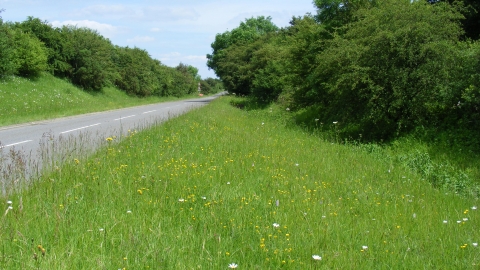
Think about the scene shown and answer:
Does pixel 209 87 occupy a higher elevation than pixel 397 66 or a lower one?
lower

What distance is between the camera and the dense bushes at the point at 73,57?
109 feet

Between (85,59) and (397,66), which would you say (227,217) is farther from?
(85,59)

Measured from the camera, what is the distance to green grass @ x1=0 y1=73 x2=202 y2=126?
2365 cm

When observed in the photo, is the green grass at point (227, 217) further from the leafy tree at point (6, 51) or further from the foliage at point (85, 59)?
the foliage at point (85, 59)

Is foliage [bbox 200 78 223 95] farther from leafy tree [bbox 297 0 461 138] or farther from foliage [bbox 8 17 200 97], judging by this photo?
leafy tree [bbox 297 0 461 138]

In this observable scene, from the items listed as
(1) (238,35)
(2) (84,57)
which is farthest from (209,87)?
(2) (84,57)

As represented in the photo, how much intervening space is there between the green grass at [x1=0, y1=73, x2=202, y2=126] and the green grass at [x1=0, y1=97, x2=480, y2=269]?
1505 cm

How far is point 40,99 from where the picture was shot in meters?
31.4

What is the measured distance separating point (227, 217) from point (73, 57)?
4238cm

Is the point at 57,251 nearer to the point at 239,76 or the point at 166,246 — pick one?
the point at 166,246

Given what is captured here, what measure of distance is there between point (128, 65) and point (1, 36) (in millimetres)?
30063

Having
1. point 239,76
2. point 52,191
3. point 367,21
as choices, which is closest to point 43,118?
point 367,21

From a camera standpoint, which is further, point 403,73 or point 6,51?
point 6,51

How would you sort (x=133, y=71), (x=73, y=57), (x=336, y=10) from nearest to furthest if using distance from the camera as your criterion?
(x=336, y=10)
(x=73, y=57)
(x=133, y=71)
